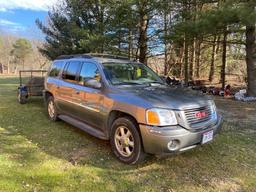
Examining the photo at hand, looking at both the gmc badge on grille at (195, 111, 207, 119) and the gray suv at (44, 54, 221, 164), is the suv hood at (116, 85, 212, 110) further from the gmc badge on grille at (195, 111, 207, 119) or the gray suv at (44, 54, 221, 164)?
the gmc badge on grille at (195, 111, 207, 119)

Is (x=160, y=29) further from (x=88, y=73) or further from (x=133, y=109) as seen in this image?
(x=133, y=109)

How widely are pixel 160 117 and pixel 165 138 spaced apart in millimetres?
290

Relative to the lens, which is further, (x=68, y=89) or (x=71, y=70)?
(x=71, y=70)

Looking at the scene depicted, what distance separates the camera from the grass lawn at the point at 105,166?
3688 mm

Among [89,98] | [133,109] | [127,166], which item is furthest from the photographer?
[89,98]

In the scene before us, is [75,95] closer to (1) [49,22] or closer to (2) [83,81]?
(2) [83,81]

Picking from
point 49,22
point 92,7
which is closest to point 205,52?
point 92,7

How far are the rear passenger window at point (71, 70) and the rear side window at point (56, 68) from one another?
1.30 feet

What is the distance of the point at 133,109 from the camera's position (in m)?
4.12

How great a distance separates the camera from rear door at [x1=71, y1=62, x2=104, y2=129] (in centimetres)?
488

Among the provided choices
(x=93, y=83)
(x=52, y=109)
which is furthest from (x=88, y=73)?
(x=52, y=109)

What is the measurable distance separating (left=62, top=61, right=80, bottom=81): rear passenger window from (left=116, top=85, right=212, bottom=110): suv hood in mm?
1639

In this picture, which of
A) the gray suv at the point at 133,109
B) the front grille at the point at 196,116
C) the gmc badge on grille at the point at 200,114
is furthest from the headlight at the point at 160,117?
the gmc badge on grille at the point at 200,114

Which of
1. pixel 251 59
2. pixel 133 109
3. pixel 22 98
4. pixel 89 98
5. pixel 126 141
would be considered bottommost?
pixel 126 141
